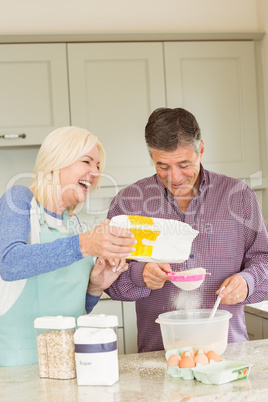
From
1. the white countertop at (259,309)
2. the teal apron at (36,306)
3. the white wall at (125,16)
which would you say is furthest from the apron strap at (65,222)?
the white wall at (125,16)

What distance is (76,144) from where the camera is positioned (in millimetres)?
1729

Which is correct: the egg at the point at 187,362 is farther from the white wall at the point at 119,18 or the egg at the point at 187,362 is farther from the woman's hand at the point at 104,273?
the white wall at the point at 119,18

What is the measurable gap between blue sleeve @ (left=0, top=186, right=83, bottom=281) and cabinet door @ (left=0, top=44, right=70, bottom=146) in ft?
5.49

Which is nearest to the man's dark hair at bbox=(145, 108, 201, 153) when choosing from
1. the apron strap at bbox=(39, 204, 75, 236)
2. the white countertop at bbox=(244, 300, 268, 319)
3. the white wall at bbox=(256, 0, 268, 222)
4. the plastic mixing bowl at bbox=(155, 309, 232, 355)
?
the apron strap at bbox=(39, 204, 75, 236)

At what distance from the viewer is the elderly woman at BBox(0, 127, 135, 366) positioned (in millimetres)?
1480

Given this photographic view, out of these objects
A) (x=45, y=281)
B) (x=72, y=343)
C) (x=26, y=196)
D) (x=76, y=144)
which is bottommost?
(x=72, y=343)

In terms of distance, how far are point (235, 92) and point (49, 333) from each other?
92.9 inches

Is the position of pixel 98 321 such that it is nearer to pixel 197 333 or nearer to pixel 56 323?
pixel 56 323

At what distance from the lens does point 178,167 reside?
1814mm

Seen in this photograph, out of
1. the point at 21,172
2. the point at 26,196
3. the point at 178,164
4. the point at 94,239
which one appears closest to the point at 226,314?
the point at 94,239

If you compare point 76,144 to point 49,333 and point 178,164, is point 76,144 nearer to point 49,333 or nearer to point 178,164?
point 178,164

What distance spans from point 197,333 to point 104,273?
0.41 metres

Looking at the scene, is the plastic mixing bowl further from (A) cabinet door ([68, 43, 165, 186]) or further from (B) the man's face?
(A) cabinet door ([68, 43, 165, 186])

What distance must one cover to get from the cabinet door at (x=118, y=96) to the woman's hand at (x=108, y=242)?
1.75 metres
